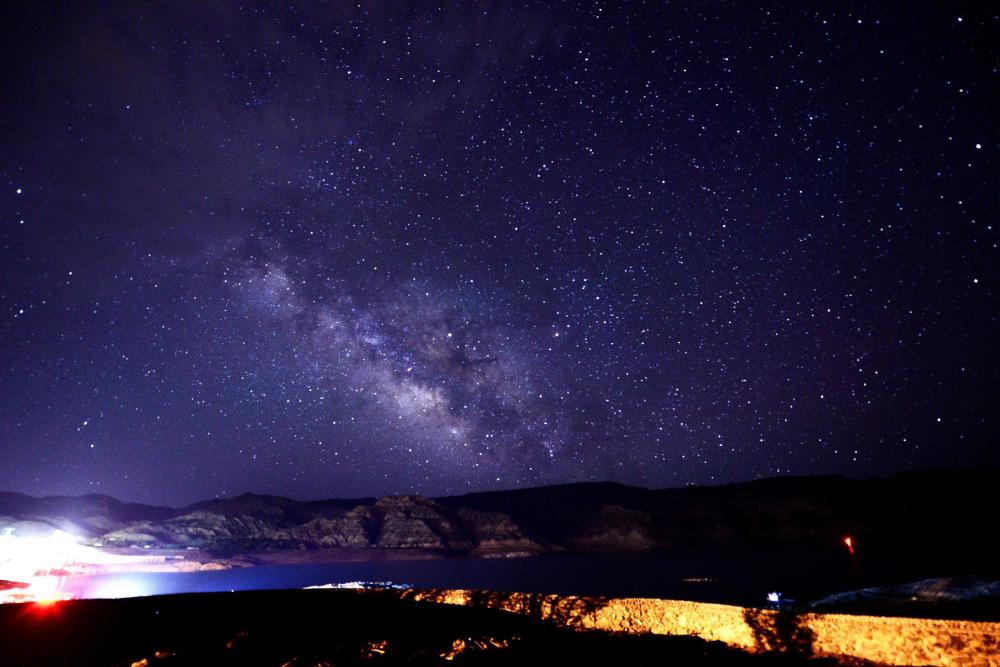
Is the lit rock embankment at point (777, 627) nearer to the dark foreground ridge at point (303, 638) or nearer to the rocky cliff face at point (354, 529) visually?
the dark foreground ridge at point (303, 638)

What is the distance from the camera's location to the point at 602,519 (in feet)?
536

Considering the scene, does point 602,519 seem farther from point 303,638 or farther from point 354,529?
point 303,638

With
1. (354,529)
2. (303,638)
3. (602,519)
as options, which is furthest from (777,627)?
(602,519)

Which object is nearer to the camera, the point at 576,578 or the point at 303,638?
the point at 303,638

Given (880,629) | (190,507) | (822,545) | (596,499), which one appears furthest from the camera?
(596,499)

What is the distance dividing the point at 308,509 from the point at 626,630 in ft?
590

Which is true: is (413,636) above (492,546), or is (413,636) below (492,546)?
above

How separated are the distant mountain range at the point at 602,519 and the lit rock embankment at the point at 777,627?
130 m

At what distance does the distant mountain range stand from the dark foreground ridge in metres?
128

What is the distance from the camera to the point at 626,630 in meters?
5.93

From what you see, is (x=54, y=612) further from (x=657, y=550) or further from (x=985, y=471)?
(x=985, y=471)

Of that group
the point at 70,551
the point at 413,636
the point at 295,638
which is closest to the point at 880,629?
the point at 413,636

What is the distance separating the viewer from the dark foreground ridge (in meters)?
4.77

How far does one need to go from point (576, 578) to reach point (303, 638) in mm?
88651
